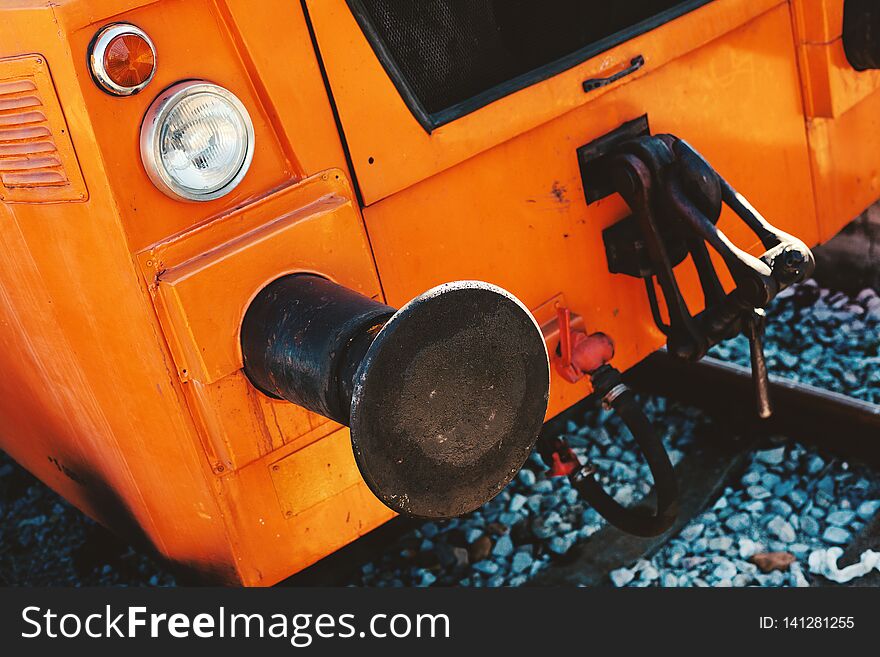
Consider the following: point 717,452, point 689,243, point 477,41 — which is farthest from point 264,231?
point 717,452

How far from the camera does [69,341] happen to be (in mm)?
2133

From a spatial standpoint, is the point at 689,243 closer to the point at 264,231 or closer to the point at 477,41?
the point at 477,41

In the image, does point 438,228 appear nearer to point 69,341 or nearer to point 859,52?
point 69,341

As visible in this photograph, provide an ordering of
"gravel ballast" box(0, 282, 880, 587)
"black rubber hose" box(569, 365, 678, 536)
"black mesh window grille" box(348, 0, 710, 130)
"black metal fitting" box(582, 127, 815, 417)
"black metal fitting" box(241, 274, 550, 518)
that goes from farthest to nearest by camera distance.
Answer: "gravel ballast" box(0, 282, 880, 587)
"black rubber hose" box(569, 365, 678, 536)
"black metal fitting" box(582, 127, 815, 417)
"black mesh window grille" box(348, 0, 710, 130)
"black metal fitting" box(241, 274, 550, 518)

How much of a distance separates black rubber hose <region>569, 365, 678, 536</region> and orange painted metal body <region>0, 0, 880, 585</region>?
12cm

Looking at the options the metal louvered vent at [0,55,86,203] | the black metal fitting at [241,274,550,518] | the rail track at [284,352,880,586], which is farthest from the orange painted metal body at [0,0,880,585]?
the rail track at [284,352,880,586]

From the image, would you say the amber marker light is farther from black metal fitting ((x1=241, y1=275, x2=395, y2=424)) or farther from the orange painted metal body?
black metal fitting ((x1=241, y1=275, x2=395, y2=424))

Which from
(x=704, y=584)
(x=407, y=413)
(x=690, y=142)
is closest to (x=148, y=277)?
(x=407, y=413)

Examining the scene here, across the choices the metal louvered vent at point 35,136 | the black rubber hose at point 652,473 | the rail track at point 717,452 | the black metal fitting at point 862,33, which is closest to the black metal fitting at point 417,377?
the metal louvered vent at point 35,136

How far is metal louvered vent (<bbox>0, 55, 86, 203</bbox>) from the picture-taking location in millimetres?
1764

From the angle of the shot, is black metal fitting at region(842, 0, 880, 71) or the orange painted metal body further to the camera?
black metal fitting at region(842, 0, 880, 71)

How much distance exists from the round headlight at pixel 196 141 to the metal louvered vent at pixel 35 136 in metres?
0.13

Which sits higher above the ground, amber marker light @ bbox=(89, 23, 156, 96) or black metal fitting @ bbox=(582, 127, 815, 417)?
amber marker light @ bbox=(89, 23, 156, 96)

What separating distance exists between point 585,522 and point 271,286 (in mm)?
1463
